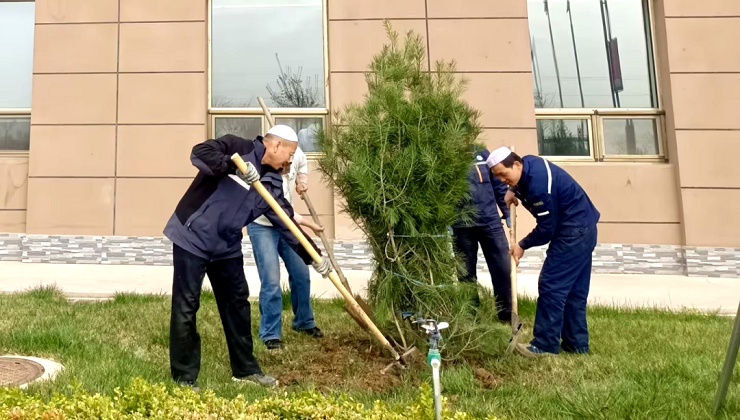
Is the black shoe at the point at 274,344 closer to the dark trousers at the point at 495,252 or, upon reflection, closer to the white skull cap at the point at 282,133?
the white skull cap at the point at 282,133

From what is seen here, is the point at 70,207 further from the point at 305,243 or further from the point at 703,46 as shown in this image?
the point at 703,46

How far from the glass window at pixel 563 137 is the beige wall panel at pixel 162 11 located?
5510 millimetres

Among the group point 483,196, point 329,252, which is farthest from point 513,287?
point 329,252

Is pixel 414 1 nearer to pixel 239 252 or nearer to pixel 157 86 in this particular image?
pixel 157 86

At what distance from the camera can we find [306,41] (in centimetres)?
835

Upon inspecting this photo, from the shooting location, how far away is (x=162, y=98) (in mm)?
7785

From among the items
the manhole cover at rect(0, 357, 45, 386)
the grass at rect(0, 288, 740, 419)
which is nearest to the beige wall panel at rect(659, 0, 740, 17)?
the grass at rect(0, 288, 740, 419)

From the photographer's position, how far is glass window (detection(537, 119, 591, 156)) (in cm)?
810

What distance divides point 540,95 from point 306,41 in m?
3.84

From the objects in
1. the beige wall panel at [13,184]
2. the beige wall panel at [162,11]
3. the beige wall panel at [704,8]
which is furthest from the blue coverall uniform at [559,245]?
the beige wall panel at [13,184]

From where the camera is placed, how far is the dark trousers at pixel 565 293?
154 inches

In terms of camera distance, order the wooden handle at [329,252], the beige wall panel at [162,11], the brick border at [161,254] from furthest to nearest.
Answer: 1. the beige wall panel at [162,11]
2. the brick border at [161,254]
3. the wooden handle at [329,252]

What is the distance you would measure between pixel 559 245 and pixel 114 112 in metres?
6.72

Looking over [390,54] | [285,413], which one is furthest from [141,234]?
[285,413]
